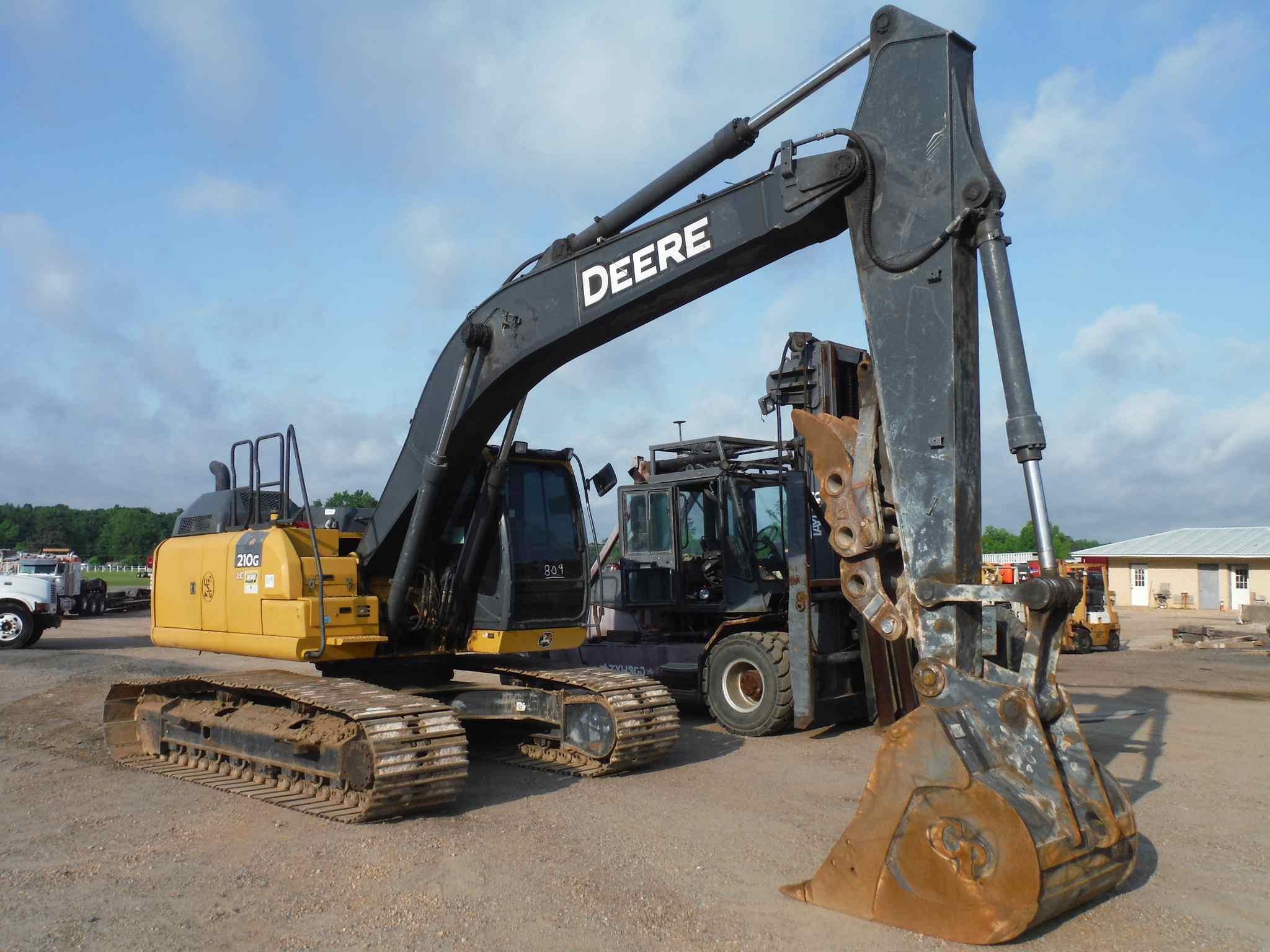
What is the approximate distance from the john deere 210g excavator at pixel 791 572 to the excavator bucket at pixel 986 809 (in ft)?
0.04

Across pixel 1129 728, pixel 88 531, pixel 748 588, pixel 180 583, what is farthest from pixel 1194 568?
pixel 88 531

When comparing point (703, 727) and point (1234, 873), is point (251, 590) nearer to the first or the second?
point (703, 727)

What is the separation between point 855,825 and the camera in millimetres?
4840

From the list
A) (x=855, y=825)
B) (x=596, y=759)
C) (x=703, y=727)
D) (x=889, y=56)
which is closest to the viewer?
(x=855, y=825)

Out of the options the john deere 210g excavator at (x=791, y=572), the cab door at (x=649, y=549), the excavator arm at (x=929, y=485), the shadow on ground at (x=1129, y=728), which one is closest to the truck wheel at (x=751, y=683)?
the john deere 210g excavator at (x=791, y=572)

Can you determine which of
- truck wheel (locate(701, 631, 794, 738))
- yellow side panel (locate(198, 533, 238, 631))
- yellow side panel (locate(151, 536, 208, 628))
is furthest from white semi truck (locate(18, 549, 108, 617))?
truck wheel (locate(701, 631, 794, 738))

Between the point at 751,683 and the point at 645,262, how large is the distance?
5506mm

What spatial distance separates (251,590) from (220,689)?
1005 mm

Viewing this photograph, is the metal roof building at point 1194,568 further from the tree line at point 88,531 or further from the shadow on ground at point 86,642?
the tree line at point 88,531

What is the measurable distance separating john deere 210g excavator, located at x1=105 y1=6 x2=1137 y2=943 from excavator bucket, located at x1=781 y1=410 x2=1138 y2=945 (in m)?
0.01

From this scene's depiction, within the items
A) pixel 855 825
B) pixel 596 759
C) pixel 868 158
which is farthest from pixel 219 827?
pixel 868 158

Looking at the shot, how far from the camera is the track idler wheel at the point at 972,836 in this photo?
14.3 ft

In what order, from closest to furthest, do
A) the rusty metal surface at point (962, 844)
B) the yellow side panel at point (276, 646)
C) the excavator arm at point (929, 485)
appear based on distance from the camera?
the rusty metal surface at point (962, 844) → the excavator arm at point (929, 485) → the yellow side panel at point (276, 646)

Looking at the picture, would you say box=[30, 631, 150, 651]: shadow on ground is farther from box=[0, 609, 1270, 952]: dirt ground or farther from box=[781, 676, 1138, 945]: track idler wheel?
box=[781, 676, 1138, 945]: track idler wheel
